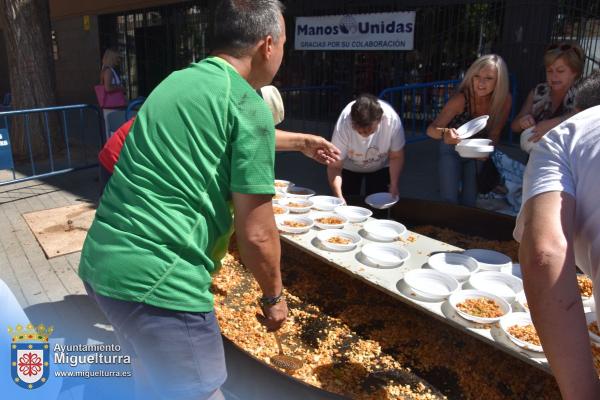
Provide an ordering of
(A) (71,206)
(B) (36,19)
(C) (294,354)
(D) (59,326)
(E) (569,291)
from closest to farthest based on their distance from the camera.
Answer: (E) (569,291) → (C) (294,354) → (D) (59,326) → (A) (71,206) → (B) (36,19)

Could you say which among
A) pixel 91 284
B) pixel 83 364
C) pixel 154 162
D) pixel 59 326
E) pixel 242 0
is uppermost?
pixel 242 0

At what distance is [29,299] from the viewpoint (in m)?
3.59

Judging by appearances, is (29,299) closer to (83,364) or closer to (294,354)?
(83,364)

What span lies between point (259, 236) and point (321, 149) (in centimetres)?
153

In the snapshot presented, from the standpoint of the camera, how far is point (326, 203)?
405 cm

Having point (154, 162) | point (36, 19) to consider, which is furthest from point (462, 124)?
point (36, 19)

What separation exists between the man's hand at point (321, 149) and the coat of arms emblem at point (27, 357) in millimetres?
1746

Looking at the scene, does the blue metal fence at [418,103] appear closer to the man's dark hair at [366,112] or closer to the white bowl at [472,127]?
the white bowl at [472,127]

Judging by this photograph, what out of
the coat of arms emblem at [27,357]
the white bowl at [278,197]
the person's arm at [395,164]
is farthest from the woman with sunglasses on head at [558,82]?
the coat of arms emblem at [27,357]

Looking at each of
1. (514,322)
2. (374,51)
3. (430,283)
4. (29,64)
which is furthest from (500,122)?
(29,64)

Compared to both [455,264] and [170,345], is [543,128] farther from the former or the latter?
[170,345]

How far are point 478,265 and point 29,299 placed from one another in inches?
123

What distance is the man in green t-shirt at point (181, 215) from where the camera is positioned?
146 centimetres

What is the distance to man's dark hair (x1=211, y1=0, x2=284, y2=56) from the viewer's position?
5.30 feet
